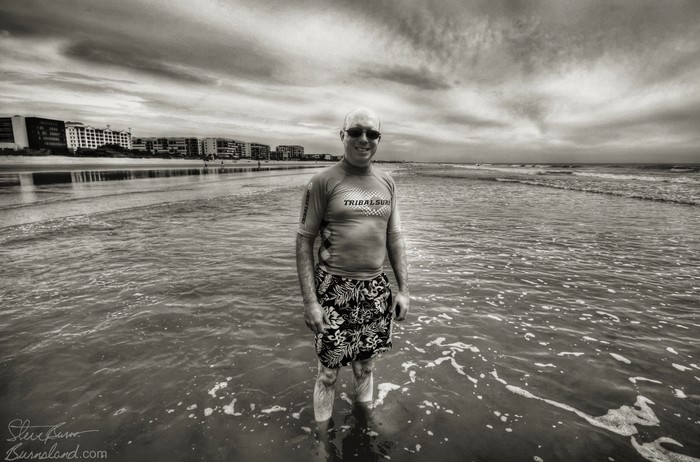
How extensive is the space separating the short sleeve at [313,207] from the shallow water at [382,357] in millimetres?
2210

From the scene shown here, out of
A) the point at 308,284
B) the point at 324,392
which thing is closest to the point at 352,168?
the point at 308,284

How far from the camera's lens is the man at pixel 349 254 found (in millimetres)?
2961

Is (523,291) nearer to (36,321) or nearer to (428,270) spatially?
(428,270)

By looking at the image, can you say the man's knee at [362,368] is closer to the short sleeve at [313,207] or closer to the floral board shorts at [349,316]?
the floral board shorts at [349,316]

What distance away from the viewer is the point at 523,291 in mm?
7016

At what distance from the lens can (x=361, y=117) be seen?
2957 millimetres

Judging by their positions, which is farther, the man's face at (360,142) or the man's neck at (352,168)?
the man's neck at (352,168)

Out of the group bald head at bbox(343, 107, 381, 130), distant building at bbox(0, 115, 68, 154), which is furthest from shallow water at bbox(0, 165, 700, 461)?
distant building at bbox(0, 115, 68, 154)

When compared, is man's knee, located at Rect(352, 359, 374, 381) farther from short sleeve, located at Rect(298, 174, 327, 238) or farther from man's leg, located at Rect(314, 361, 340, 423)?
short sleeve, located at Rect(298, 174, 327, 238)

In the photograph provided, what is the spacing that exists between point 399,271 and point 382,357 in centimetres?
191

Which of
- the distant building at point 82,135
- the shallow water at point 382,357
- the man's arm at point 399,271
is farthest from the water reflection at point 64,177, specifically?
the distant building at point 82,135

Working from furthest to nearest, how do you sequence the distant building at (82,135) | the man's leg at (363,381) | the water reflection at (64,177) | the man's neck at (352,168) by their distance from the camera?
the distant building at (82,135), the water reflection at (64,177), the man's leg at (363,381), the man's neck at (352,168)
